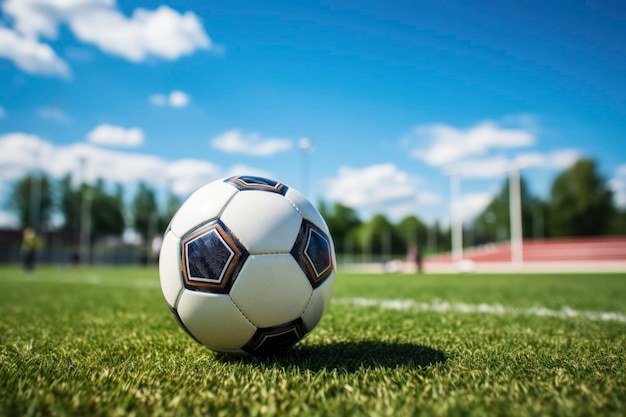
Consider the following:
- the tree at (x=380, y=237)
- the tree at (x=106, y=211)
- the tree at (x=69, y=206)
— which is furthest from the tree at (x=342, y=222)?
the tree at (x=69, y=206)

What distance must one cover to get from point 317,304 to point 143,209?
A: 76370 mm

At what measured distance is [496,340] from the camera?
10.2 ft

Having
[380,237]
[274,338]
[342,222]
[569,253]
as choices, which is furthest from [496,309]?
[342,222]

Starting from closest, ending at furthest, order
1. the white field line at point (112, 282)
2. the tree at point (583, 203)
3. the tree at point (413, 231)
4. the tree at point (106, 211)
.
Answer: the white field line at point (112, 282) → the tree at point (583, 203) → the tree at point (106, 211) → the tree at point (413, 231)

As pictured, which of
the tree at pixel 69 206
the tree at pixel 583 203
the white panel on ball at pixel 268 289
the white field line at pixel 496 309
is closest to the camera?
the white panel on ball at pixel 268 289

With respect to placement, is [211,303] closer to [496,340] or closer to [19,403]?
[19,403]

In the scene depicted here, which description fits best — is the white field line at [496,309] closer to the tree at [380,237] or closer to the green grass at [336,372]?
the green grass at [336,372]

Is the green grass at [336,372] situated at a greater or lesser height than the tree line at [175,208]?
lesser

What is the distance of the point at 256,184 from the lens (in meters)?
2.63

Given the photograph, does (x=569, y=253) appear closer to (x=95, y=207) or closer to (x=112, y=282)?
(x=112, y=282)

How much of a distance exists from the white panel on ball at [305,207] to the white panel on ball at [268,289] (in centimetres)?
34

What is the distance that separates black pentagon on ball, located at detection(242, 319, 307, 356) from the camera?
2.38 metres

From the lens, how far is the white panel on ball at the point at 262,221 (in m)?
2.32

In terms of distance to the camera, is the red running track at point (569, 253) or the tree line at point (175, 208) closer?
the red running track at point (569, 253)
